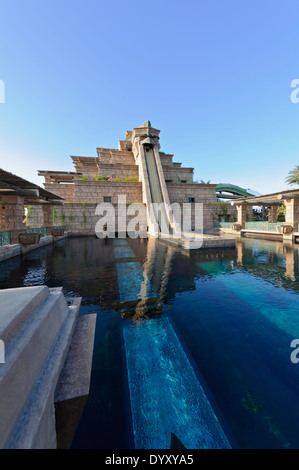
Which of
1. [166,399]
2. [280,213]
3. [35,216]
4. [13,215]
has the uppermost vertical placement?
[280,213]

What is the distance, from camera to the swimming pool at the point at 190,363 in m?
1.89

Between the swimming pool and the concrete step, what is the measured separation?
0.73m

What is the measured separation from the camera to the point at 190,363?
2746 mm

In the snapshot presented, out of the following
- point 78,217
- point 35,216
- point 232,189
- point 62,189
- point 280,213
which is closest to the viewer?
point 78,217

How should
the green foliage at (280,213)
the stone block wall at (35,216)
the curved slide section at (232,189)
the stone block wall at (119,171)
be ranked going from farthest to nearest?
1. the curved slide section at (232,189)
2. the green foliage at (280,213)
3. the stone block wall at (119,171)
4. the stone block wall at (35,216)

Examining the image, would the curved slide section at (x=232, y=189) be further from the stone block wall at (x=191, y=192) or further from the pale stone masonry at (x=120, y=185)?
the stone block wall at (x=191, y=192)

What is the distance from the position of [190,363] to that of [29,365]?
2177mm

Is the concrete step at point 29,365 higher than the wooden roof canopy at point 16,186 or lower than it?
lower

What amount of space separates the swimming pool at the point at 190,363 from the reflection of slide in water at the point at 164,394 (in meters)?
0.01

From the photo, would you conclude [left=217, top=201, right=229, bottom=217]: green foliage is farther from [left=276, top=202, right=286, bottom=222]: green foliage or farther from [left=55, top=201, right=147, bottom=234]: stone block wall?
[left=55, top=201, right=147, bottom=234]: stone block wall

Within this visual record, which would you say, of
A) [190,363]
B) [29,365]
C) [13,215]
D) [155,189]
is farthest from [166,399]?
[155,189]

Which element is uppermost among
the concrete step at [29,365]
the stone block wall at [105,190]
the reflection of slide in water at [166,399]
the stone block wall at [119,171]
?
the stone block wall at [119,171]

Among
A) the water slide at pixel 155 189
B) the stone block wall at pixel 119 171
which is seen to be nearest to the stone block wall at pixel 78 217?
the water slide at pixel 155 189

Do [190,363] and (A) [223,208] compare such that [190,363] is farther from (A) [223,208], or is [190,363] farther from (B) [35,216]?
(A) [223,208]
